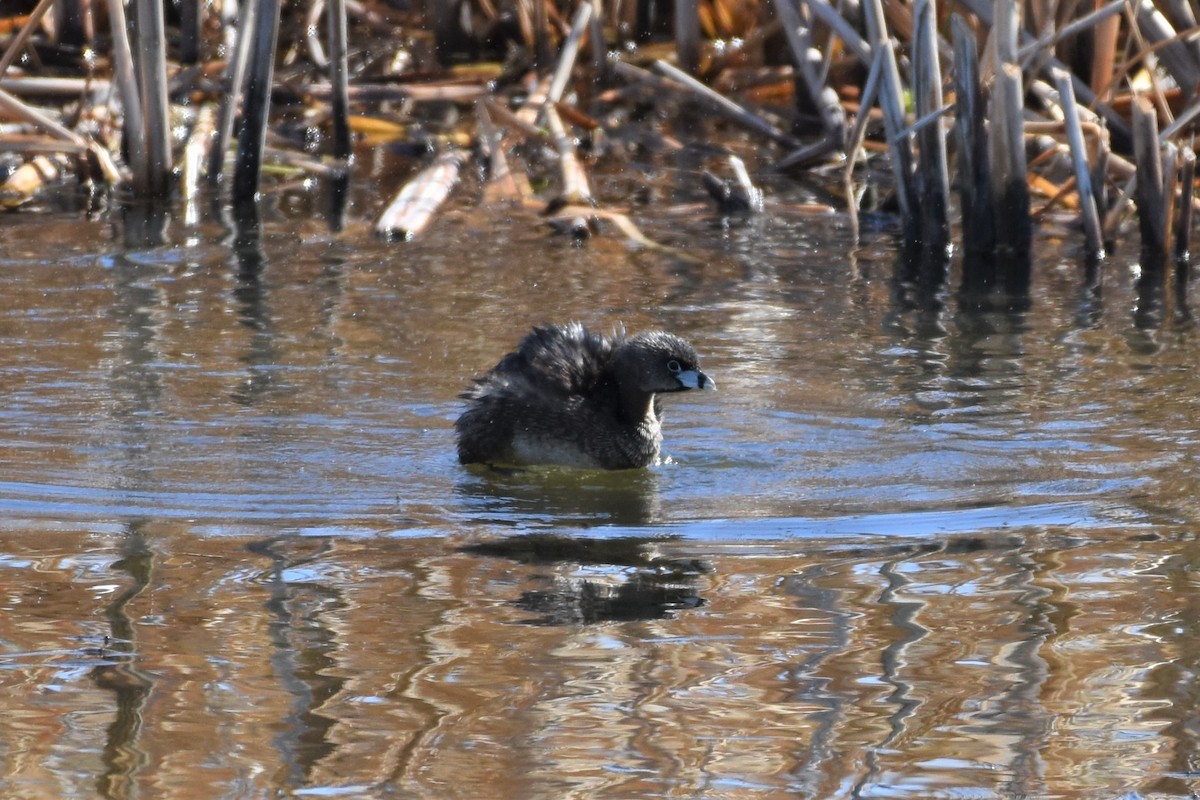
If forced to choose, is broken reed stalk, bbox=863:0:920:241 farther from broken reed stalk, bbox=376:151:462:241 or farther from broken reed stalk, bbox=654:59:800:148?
broken reed stalk, bbox=376:151:462:241

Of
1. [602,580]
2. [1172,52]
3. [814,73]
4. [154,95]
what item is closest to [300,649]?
[602,580]

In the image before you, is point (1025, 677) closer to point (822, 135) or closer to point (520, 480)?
point (520, 480)

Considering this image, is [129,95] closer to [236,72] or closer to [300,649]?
Result: [236,72]

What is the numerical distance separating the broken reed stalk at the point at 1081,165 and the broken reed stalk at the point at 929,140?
602 mm

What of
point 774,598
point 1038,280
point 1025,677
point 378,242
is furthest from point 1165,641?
point 378,242

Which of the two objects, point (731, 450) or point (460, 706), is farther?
point (731, 450)

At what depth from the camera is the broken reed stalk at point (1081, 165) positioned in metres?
9.20

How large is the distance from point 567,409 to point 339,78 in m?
5.56

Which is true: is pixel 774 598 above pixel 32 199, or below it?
below

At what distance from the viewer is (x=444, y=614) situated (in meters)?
4.77

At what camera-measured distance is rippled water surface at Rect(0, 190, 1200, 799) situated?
3.90 m

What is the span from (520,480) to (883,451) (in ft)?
4.13

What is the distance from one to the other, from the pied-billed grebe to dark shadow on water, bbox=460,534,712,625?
1044mm

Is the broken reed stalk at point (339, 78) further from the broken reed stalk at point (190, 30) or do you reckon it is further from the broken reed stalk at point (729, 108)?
the broken reed stalk at point (729, 108)
